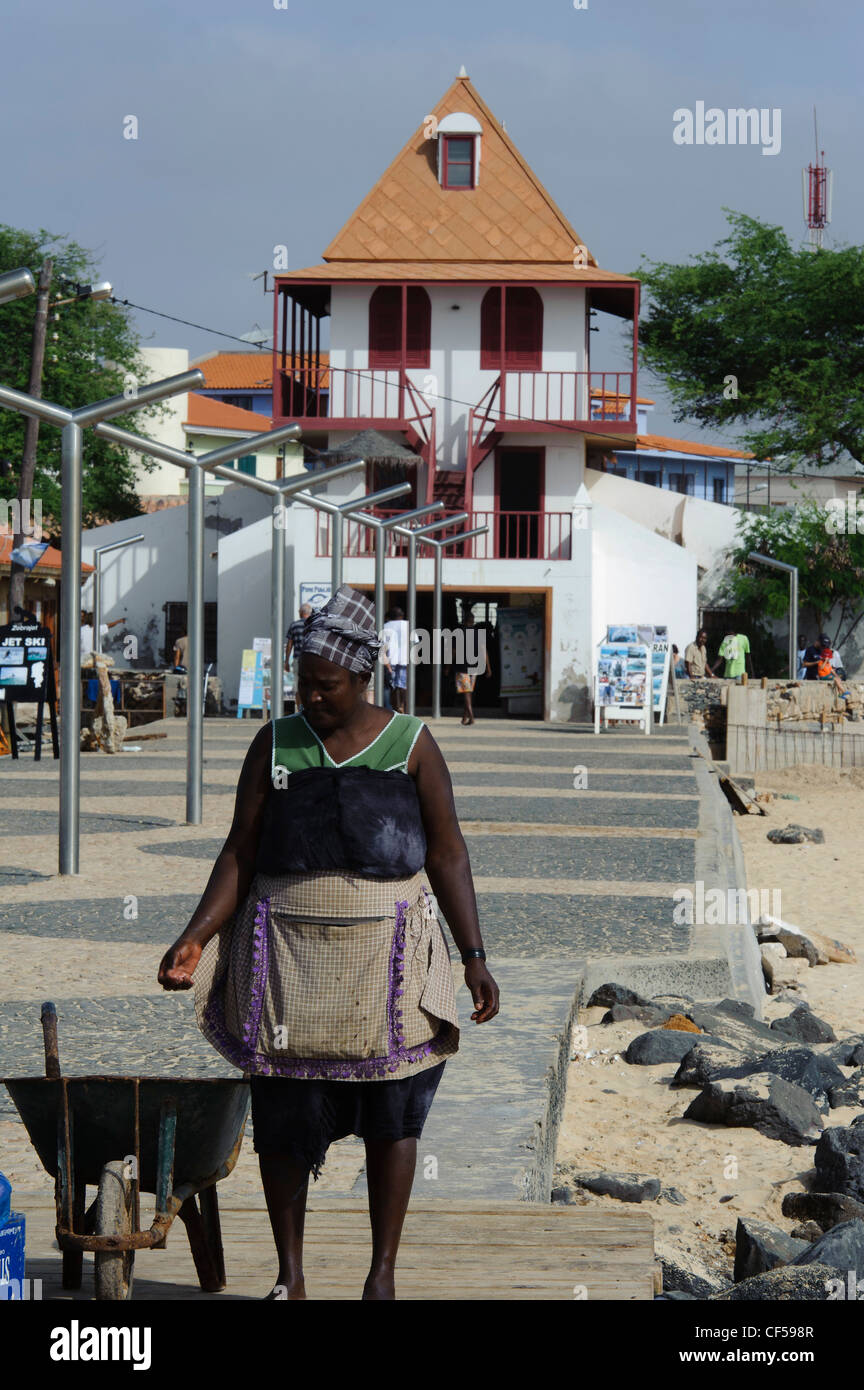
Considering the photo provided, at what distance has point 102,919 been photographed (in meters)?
8.95

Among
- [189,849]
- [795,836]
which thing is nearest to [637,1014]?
[189,849]

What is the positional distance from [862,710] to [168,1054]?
26.8 metres

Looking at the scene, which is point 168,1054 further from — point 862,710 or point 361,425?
point 361,425

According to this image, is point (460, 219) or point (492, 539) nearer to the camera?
point (492, 539)

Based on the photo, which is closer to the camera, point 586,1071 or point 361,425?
point 586,1071

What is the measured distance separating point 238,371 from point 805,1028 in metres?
78.6

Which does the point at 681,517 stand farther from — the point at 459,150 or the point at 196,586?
the point at 196,586

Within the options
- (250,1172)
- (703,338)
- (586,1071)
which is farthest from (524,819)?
(703,338)

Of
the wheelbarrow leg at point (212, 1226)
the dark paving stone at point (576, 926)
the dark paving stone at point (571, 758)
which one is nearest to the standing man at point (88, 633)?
the dark paving stone at point (571, 758)

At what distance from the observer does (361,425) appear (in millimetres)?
35281

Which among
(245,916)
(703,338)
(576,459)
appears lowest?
(245,916)

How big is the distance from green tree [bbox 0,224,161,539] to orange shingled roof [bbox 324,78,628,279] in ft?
38.2

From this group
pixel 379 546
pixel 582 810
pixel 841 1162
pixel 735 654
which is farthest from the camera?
pixel 735 654

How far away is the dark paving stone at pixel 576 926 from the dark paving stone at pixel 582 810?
4.03m
